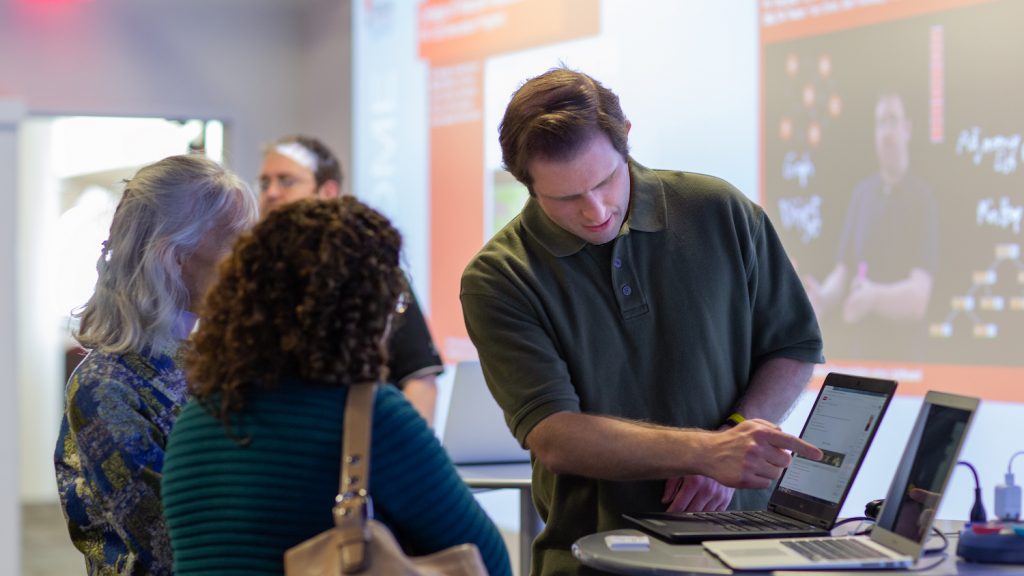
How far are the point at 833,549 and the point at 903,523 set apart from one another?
0.10 metres

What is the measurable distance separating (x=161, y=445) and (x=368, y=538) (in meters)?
0.65

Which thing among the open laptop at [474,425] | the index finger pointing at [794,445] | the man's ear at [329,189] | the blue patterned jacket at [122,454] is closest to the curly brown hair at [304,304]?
the blue patterned jacket at [122,454]

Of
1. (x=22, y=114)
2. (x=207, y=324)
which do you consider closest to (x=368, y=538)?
(x=207, y=324)

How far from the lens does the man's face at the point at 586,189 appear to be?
1.94 m

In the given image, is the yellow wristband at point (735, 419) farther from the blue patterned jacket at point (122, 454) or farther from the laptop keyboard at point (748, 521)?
the blue patterned jacket at point (122, 454)

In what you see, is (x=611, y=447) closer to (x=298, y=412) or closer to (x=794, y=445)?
(x=794, y=445)

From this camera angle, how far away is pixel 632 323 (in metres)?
1.99

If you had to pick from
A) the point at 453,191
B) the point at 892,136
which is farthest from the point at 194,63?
the point at 892,136

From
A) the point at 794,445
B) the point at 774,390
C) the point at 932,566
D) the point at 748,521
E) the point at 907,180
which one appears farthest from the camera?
the point at 907,180

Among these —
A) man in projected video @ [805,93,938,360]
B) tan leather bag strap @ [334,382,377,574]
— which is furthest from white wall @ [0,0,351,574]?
tan leather bag strap @ [334,382,377,574]

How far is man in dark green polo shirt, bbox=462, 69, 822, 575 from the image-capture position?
6.30ft

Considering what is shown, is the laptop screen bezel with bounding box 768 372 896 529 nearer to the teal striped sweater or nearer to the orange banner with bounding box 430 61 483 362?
the teal striped sweater

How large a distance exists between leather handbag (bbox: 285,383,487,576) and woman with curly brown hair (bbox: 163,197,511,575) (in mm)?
22

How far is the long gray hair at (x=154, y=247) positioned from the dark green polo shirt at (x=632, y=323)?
45 centimetres
